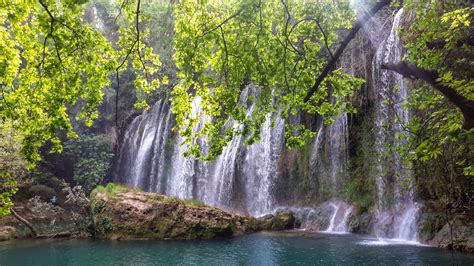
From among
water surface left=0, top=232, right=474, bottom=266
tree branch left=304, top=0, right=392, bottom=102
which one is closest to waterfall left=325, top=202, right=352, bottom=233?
water surface left=0, top=232, right=474, bottom=266

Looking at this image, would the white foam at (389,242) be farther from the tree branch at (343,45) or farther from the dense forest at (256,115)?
the tree branch at (343,45)

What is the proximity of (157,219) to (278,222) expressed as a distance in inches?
237

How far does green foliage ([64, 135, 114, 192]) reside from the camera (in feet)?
97.1

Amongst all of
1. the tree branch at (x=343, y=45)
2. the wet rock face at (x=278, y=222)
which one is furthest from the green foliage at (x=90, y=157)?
the tree branch at (x=343, y=45)

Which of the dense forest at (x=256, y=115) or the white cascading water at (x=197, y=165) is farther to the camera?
the white cascading water at (x=197, y=165)

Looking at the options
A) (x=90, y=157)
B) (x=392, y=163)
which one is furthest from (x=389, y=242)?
(x=90, y=157)

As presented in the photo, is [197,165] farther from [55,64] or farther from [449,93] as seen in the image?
[449,93]

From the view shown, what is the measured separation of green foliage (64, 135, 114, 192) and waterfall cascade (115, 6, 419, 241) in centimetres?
184

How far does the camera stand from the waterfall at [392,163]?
16.0 metres

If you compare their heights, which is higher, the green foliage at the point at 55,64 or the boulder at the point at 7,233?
the green foliage at the point at 55,64

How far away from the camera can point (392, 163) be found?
51.9 ft

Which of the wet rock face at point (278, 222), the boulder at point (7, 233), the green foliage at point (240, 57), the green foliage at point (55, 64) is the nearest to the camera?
the green foliage at point (55, 64)

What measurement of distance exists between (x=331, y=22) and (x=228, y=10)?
8.16 feet

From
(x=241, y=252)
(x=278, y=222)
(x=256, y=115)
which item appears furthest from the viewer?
(x=278, y=222)
